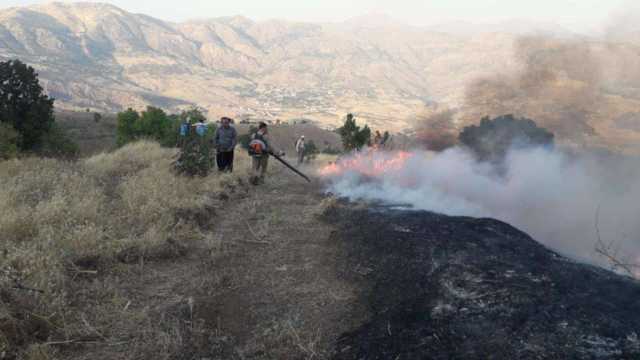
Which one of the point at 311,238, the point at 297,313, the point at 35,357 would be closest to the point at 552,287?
the point at 297,313

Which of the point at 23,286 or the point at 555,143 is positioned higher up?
the point at 555,143

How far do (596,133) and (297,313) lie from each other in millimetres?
13476

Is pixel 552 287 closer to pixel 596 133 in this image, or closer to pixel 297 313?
pixel 297 313

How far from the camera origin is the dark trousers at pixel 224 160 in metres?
14.8

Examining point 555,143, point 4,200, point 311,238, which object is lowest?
point 311,238

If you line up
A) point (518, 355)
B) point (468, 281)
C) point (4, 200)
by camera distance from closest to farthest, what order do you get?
point (518, 355), point (468, 281), point (4, 200)

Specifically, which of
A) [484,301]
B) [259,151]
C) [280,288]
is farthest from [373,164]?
[484,301]

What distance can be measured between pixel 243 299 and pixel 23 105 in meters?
15.7

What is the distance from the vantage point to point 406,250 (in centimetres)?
764

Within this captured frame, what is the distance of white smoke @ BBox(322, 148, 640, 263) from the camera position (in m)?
10.4

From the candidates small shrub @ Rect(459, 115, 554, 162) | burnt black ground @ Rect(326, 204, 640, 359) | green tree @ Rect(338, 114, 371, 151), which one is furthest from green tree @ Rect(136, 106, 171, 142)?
burnt black ground @ Rect(326, 204, 640, 359)

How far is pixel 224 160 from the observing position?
49.0 ft

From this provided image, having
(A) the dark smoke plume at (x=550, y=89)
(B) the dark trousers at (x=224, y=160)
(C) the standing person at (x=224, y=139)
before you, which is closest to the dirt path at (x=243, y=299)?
(C) the standing person at (x=224, y=139)

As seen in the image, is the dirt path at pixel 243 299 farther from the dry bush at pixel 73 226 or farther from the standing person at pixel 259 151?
the standing person at pixel 259 151
